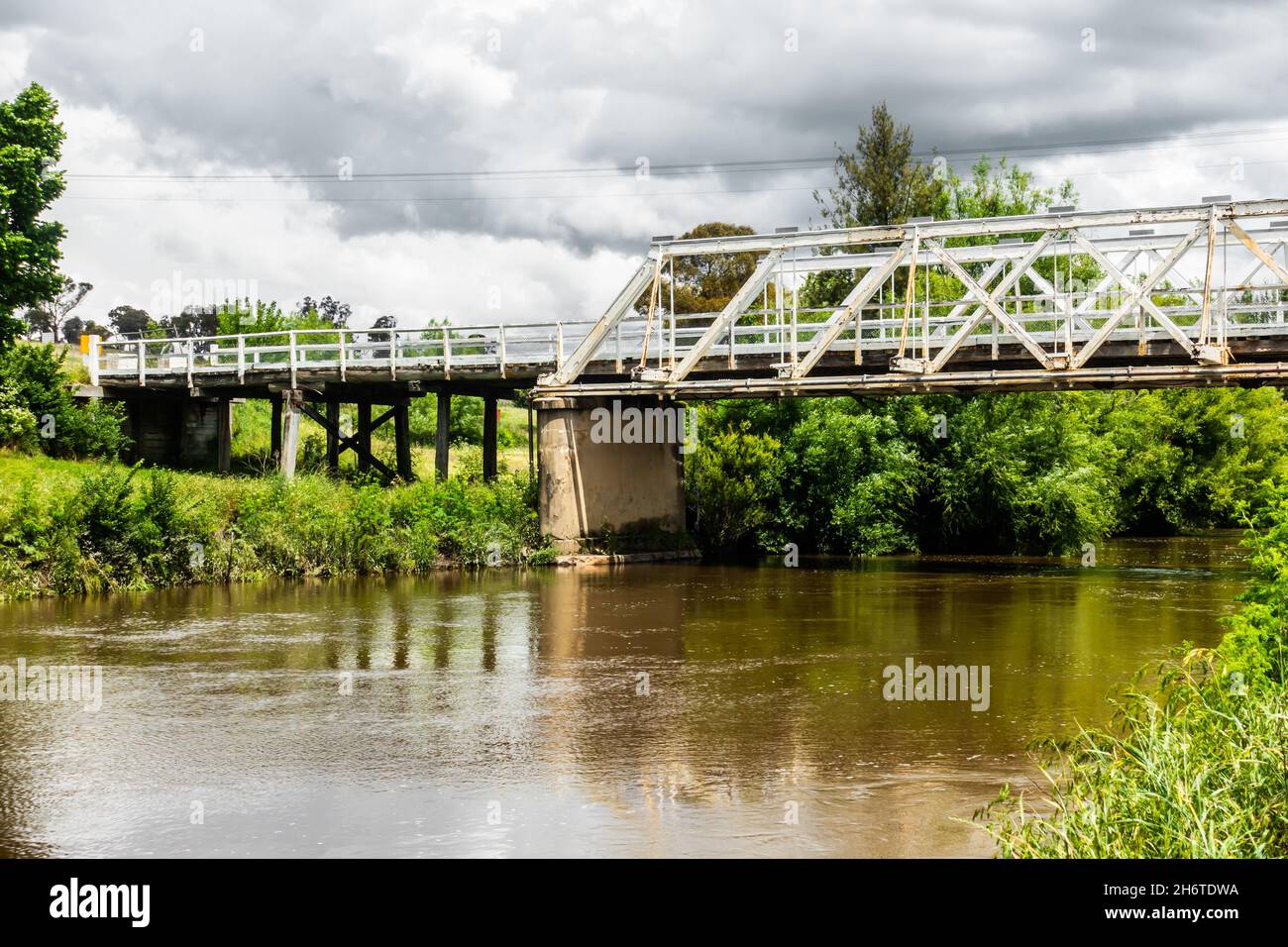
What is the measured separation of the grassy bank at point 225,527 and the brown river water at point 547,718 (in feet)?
4.34

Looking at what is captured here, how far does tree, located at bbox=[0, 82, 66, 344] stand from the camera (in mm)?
31078

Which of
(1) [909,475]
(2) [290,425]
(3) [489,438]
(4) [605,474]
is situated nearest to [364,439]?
(2) [290,425]

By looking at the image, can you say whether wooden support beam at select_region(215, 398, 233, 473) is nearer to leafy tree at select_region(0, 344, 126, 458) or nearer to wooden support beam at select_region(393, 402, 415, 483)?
leafy tree at select_region(0, 344, 126, 458)

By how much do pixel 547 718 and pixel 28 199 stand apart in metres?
24.5

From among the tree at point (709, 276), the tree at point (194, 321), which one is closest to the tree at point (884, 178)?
the tree at point (709, 276)

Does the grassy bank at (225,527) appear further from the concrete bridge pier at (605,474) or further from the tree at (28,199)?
the tree at (28,199)

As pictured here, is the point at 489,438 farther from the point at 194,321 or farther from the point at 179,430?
the point at 194,321

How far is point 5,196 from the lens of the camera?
3070 centimetres

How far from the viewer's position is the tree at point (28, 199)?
3108 cm

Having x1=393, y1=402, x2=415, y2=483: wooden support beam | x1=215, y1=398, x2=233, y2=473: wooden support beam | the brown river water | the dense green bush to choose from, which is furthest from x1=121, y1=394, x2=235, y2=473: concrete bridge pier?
the brown river water

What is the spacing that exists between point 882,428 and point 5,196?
2259 centimetres

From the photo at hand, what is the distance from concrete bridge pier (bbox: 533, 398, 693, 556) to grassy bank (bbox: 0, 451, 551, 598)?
1.09 meters
